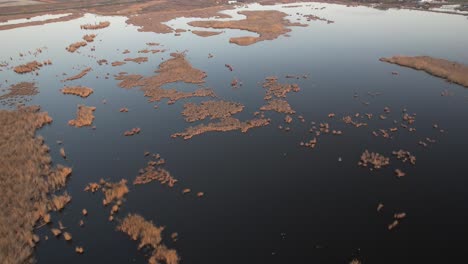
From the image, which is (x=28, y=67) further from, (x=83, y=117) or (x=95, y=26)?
(x=95, y=26)

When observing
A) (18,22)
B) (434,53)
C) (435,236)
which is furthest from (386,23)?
(18,22)

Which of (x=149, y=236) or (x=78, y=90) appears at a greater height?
(x=78, y=90)

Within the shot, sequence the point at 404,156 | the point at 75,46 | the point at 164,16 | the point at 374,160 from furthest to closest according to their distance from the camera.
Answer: the point at 164,16, the point at 75,46, the point at 404,156, the point at 374,160

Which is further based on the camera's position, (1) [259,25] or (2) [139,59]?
(1) [259,25]

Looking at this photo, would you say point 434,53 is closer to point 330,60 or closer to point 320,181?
point 330,60

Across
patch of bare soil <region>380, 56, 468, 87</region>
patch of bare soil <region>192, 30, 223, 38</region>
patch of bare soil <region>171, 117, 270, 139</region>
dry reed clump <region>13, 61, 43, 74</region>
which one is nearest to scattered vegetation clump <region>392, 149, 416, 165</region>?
patch of bare soil <region>171, 117, 270, 139</region>

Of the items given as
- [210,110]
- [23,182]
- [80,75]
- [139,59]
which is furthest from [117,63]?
[23,182]

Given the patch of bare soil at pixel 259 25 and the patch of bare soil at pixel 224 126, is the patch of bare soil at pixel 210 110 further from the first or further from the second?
the patch of bare soil at pixel 259 25
